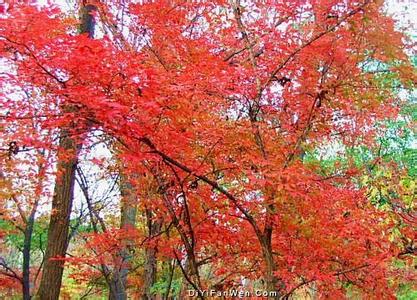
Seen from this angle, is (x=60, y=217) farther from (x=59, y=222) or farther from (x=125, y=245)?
(x=125, y=245)

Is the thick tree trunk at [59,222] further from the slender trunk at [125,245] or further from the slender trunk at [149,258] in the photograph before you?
the slender trunk at [149,258]

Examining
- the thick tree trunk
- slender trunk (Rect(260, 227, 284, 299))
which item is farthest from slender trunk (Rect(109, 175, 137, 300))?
slender trunk (Rect(260, 227, 284, 299))

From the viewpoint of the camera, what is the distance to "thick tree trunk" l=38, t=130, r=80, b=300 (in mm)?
6996

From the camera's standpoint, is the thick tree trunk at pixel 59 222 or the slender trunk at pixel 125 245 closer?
the thick tree trunk at pixel 59 222

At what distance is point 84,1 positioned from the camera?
7.70 meters

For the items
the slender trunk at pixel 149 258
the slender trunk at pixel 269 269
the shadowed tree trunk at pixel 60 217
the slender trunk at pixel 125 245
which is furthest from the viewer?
the slender trunk at pixel 125 245

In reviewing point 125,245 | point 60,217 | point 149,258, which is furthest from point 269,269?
point 60,217

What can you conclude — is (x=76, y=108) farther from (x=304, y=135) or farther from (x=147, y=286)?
(x=147, y=286)

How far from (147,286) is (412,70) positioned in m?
4.68

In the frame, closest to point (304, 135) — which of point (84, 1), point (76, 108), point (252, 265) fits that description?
point (252, 265)

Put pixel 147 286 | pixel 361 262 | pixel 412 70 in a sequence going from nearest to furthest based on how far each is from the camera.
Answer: pixel 361 262
pixel 412 70
pixel 147 286

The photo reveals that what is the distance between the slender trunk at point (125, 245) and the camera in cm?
753

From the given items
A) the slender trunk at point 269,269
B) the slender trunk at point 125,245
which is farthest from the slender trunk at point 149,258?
the slender trunk at point 269,269

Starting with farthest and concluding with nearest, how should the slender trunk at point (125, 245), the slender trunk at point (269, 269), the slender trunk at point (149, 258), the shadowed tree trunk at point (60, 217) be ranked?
the slender trunk at point (125, 245) < the shadowed tree trunk at point (60, 217) < the slender trunk at point (149, 258) < the slender trunk at point (269, 269)
